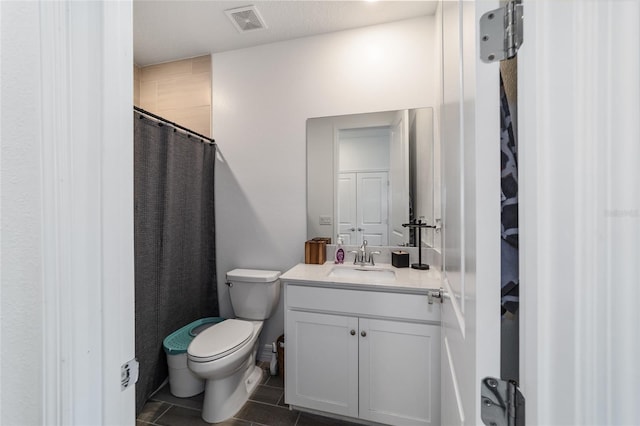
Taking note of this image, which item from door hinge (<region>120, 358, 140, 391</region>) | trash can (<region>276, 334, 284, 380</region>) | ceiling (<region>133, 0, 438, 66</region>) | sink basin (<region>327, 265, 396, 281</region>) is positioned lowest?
trash can (<region>276, 334, 284, 380</region>)

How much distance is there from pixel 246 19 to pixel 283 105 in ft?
1.97

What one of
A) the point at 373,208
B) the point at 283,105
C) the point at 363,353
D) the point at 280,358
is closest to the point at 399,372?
the point at 363,353

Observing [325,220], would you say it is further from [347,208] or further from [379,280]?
[379,280]

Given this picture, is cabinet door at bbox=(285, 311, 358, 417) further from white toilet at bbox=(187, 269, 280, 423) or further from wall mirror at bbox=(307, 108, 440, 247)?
wall mirror at bbox=(307, 108, 440, 247)

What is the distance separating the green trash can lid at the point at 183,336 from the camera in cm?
162

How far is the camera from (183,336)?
1.73 m

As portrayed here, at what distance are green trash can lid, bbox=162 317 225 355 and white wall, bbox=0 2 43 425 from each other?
132 cm

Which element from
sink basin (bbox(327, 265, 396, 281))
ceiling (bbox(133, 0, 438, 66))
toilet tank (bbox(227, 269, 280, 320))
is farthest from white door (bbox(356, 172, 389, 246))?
ceiling (bbox(133, 0, 438, 66))

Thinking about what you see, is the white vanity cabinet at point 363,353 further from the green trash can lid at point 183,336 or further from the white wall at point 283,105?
the green trash can lid at point 183,336

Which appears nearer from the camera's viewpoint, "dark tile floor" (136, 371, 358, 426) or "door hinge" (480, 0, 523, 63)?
"door hinge" (480, 0, 523, 63)

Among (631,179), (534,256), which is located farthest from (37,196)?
(631,179)

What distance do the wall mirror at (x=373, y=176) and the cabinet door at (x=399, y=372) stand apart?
64 cm

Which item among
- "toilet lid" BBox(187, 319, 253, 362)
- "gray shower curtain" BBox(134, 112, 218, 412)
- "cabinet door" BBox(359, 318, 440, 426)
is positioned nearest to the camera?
"cabinet door" BBox(359, 318, 440, 426)

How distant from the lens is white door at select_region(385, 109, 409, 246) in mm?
1785
